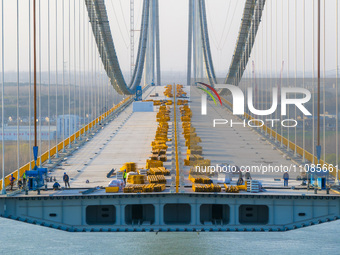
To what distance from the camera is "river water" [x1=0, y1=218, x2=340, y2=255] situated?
54.0m

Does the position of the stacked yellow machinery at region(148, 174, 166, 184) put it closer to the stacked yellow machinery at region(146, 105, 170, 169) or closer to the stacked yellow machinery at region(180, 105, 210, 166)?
the stacked yellow machinery at region(146, 105, 170, 169)

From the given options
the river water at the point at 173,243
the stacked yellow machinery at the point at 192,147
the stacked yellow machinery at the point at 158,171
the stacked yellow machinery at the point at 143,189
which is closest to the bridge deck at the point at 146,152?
the stacked yellow machinery at the point at 192,147

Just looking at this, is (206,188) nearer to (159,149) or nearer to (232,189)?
(232,189)

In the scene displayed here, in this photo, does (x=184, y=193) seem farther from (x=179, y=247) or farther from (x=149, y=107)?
(x=149, y=107)

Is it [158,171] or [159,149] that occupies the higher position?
[159,149]

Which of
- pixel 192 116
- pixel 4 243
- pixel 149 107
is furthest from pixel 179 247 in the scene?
pixel 149 107

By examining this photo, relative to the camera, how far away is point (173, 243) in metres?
56.8

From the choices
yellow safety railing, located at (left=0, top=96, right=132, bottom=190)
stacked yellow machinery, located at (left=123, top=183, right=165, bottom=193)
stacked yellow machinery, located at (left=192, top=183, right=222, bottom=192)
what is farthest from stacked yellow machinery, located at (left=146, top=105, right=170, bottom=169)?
stacked yellow machinery, located at (left=192, top=183, right=222, bottom=192)

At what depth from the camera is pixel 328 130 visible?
10562cm

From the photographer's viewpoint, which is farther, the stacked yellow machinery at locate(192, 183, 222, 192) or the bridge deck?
the bridge deck

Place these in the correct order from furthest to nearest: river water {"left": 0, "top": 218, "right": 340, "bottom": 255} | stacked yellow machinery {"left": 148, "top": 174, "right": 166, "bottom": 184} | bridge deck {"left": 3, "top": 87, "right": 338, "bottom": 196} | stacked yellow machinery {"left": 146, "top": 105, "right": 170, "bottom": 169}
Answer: river water {"left": 0, "top": 218, "right": 340, "bottom": 255}
stacked yellow machinery {"left": 146, "top": 105, "right": 170, "bottom": 169}
bridge deck {"left": 3, "top": 87, "right": 338, "bottom": 196}
stacked yellow machinery {"left": 148, "top": 174, "right": 166, "bottom": 184}

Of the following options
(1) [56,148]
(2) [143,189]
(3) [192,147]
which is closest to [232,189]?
(2) [143,189]

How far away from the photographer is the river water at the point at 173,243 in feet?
177

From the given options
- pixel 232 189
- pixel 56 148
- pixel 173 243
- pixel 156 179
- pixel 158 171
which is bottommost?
pixel 173 243
